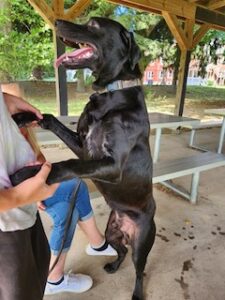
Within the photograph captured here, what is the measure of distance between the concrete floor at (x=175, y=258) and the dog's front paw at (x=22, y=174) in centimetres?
108

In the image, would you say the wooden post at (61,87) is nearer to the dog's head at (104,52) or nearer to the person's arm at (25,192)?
the dog's head at (104,52)

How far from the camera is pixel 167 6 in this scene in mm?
4480

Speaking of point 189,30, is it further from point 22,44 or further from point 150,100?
point 150,100

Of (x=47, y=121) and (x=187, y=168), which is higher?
(x=47, y=121)

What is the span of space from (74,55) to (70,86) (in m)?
8.96

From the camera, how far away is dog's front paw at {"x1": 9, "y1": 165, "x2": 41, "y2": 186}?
82cm

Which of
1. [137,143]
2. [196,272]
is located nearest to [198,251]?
[196,272]

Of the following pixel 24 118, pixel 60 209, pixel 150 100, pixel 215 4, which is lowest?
pixel 150 100

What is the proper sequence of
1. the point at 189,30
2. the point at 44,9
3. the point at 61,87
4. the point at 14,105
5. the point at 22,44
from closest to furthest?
the point at 14,105 → the point at 44,9 → the point at 61,87 → the point at 189,30 → the point at 22,44

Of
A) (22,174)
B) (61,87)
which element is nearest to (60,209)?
(22,174)

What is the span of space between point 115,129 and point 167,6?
4090 millimetres

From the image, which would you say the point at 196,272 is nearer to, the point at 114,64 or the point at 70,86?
the point at 114,64

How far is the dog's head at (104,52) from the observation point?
125cm

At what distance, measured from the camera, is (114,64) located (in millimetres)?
1316
